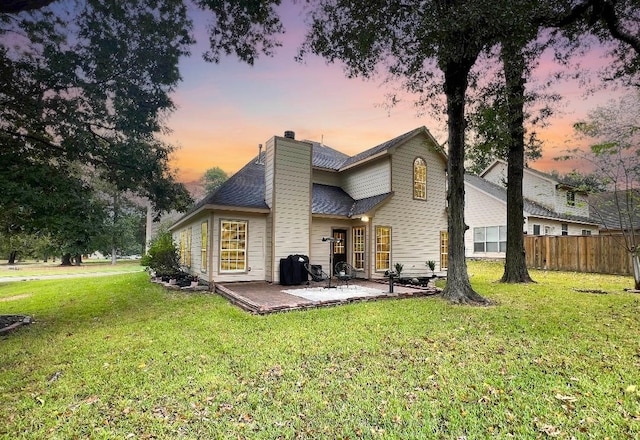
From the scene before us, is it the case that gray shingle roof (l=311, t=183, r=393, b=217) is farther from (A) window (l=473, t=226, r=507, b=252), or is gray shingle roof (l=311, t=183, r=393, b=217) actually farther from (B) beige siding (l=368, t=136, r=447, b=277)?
(A) window (l=473, t=226, r=507, b=252)

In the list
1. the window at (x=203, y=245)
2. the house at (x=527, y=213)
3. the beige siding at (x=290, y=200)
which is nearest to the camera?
the beige siding at (x=290, y=200)

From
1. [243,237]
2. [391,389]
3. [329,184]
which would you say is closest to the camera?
[391,389]

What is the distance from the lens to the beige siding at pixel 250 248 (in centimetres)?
1105

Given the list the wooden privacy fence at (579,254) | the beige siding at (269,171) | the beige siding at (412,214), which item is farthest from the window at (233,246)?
the wooden privacy fence at (579,254)

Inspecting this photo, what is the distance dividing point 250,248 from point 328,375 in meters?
8.29

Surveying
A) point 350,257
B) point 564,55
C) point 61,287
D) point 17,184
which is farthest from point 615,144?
point 61,287

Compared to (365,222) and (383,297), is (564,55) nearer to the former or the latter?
(365,222)

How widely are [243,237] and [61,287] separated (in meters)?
8.46

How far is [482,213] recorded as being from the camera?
21.7 metres

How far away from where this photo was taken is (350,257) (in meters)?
13.7

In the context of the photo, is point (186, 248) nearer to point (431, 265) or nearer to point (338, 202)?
point (338, 202)

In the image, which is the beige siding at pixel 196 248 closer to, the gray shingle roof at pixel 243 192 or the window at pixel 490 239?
the gray shingle roof at pixel 243 192

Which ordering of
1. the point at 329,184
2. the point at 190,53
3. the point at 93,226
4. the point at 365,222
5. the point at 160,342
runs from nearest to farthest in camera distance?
the point at 160,342 → the point at 93,226 → the point at 190,53 → the point at 365,222 → the point at 329,184

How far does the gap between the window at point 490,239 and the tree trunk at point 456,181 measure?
13.6m
